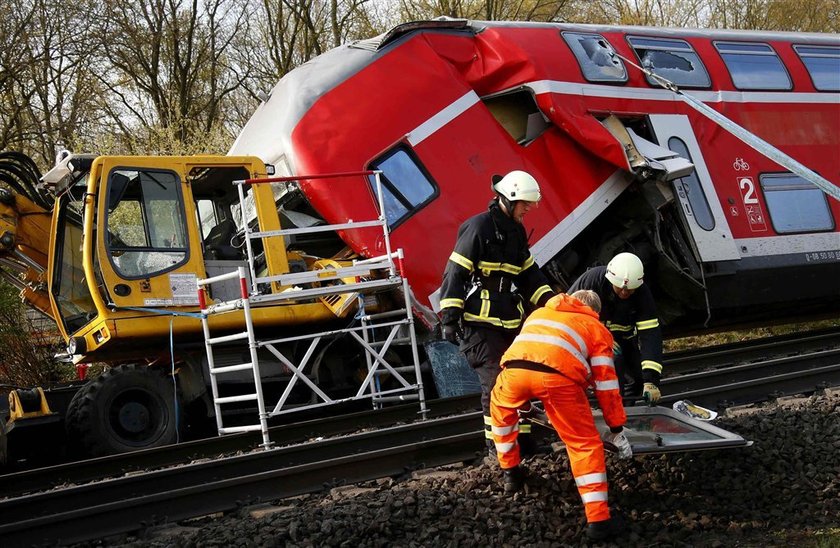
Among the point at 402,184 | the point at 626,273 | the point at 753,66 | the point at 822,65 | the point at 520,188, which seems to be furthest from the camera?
the point at 822,65

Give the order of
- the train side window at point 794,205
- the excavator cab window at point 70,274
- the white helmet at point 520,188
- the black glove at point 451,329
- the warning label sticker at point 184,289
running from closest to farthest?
1. the black glove at point 451,329
2. the white helmet at point 520,188
3. the warning label sticker at point 184,289
4. the excavator cab window at point 70,274
5. the train side window at point 794,205

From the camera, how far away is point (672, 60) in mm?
11211

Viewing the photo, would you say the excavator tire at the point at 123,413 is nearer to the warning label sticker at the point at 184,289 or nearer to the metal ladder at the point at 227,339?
the metal ladder at the point at 227,339

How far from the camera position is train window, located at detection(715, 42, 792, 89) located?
11539 mm

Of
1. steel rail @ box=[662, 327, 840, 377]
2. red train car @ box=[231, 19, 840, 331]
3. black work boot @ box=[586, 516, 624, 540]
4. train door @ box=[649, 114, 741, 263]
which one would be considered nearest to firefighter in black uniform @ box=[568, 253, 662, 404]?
black work boot @ box=[586, 516, 624, 540]

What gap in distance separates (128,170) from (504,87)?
423 centimetres

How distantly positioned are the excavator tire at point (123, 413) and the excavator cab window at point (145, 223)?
0.98 m

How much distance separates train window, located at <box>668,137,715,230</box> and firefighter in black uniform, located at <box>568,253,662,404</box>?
373cm

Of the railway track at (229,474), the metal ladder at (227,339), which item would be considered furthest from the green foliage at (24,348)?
the railway track at (229,474)

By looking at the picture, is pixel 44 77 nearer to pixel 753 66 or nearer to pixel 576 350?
pixel 753 66

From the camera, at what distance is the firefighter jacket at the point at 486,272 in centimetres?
598

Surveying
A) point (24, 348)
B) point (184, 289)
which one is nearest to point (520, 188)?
point (184, 289)

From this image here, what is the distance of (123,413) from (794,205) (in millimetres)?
8335

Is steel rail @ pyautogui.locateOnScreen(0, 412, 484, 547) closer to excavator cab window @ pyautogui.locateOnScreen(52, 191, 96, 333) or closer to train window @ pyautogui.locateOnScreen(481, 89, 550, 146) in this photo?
excavator cab window @ pyautogui.locateOnScreen(52, 191, 96, 333)
